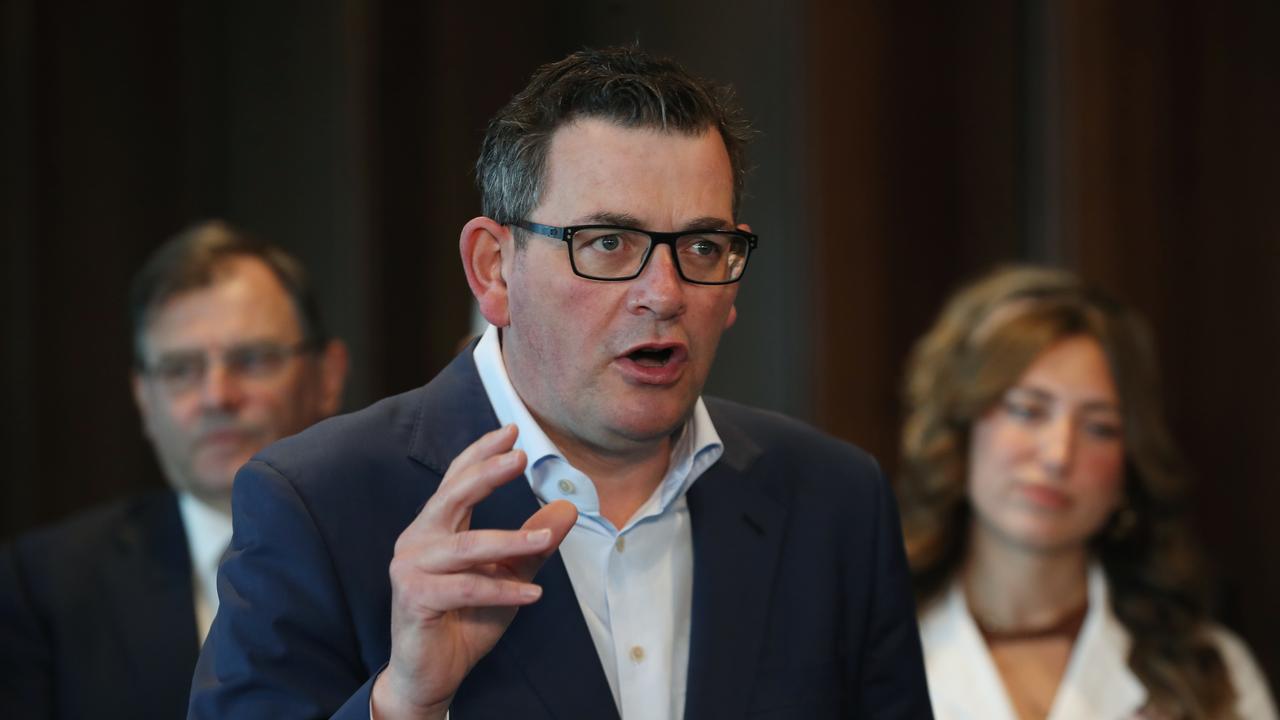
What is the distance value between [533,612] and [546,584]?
0.03 m

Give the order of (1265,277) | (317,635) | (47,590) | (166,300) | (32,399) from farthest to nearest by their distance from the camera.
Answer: (1265,277)
(32,399)
(166,300)
(47,590)
(317,635)

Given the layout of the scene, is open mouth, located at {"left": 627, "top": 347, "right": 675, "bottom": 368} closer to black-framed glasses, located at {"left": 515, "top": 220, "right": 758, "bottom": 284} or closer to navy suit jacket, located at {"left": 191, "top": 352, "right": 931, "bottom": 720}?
black-framed glasses, located at {"left": 515, "top": 220, "right": 758, "bottom": 284}

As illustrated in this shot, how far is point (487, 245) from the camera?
5.21 ft

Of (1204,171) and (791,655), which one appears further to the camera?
(1204,171)

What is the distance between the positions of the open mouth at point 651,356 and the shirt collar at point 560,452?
15cm

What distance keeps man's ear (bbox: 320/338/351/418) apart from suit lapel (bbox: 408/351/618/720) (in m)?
1.22

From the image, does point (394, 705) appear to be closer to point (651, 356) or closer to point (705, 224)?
point (651, 356)

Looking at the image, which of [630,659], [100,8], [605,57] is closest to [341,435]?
[630,659]

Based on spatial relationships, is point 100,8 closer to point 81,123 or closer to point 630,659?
point 81,123

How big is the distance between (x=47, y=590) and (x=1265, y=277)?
10.2 ft

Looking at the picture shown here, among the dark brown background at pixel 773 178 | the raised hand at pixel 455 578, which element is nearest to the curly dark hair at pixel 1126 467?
the dark brown background at pixel 773 178

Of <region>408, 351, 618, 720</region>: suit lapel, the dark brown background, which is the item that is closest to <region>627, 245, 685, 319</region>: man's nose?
<region>408, 351, 618, 720</region>: suit lapel

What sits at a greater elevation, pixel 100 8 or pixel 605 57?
pixel 100 8

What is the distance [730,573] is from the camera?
162 centimetres
